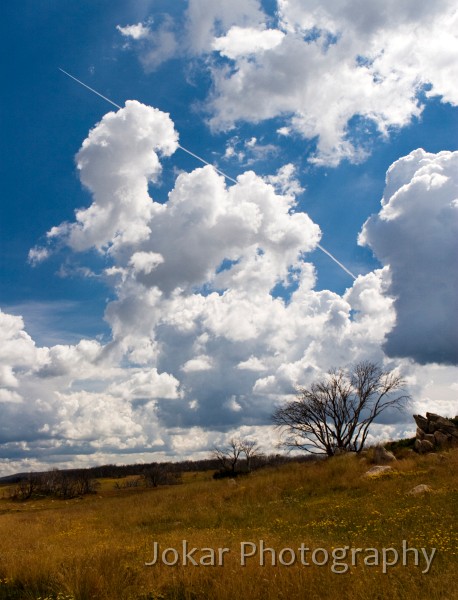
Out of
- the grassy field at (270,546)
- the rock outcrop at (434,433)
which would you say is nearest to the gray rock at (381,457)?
the rock outcrop at (434,433)

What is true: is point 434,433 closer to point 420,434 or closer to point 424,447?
point 420,434

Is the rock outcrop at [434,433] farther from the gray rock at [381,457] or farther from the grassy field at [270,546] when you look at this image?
the grassy field at [270,546]

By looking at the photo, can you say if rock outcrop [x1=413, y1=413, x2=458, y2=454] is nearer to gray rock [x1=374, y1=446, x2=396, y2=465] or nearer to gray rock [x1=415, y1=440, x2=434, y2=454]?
gray rock [x1=415, y1=440, x2=434, y2=454]

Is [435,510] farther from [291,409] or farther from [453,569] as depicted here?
[291,409]

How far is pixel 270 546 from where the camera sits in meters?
12.6

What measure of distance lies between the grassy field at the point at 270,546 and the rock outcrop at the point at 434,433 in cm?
1025

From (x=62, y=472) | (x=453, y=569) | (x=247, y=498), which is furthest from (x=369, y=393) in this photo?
(x=62, y=472)

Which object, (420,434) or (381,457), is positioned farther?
(420,434)

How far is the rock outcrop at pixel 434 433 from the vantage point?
35062 mm

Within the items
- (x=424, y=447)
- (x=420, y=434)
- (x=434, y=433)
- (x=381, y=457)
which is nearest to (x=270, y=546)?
(x=381, y=457)

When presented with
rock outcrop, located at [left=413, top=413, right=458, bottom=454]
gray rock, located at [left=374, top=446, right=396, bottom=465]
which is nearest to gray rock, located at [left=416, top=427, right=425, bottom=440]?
rock outcrop, located at [left=413, top=413, right=458, bottom=454]

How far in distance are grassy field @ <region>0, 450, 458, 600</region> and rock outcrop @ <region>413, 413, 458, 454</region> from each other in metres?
10.2

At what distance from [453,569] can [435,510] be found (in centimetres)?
716

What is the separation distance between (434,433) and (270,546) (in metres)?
29.1
